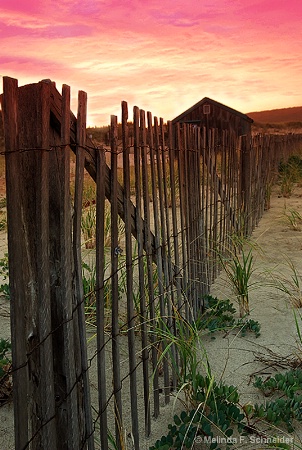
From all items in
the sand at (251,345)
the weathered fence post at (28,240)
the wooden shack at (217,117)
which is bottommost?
the sand at (251,345)

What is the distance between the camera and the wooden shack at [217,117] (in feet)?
71.8

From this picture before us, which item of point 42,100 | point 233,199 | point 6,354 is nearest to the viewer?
point 42,100

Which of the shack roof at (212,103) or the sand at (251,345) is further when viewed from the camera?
the shack roof at (212,103)

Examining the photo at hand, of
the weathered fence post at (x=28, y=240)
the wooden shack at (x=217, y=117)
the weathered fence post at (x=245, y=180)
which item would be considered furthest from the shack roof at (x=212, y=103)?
the weathered fence post at (x=28, y=240)

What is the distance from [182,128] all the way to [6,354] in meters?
2.05

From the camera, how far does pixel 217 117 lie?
22.3 m

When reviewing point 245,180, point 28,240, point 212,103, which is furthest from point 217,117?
point 28,240

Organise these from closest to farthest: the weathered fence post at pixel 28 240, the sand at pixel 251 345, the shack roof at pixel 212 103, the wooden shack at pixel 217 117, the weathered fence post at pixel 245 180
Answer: the weathered fence post at pixel 28 240, the sand at pixel 251 345, the weathered fence post at pixel 245 180, the shack roof at pixel 212 103, the wooden shack at pixel 217 117

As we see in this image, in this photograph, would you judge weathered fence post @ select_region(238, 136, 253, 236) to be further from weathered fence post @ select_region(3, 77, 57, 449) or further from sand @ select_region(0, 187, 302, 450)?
weathered fence post @ select_region(3, 77, 57, 449)

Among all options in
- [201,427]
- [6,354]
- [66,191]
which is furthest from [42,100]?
[6,354]

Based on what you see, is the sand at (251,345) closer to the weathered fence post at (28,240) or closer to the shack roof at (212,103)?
the weathered fence post at (28,240)

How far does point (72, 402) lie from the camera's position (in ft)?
6.46

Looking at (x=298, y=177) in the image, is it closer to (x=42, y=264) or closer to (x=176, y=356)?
(x=176, y=356)

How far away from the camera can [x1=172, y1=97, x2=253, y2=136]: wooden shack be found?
21875mm
